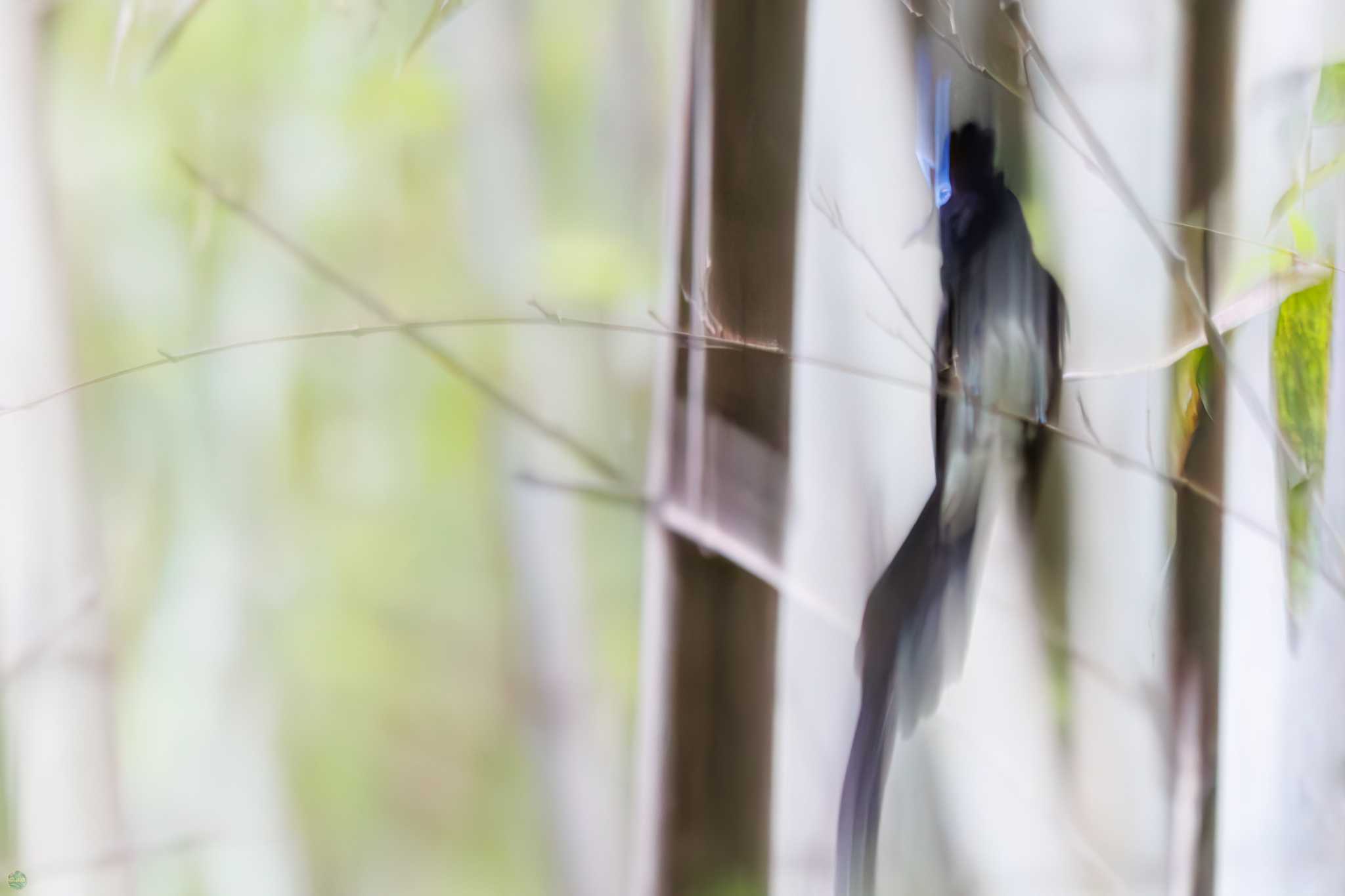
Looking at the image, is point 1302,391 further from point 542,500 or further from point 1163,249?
point 542,500

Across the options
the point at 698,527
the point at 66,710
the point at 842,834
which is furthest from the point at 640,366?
the point at 66,710

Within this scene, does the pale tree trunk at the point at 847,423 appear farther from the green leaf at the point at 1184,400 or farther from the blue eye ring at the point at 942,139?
the green leaf at the point at 1184,400

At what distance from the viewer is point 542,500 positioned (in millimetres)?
719

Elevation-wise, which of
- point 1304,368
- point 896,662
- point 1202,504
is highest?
point 1304,368

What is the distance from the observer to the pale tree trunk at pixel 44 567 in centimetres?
70

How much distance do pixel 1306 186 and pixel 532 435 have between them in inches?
27.7

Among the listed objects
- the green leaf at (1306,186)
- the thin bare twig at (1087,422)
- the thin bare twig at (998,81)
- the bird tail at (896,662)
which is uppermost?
the thin bare twig at (998,81)

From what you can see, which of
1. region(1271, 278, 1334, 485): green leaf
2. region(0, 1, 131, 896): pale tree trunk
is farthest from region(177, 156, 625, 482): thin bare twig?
region(1271, 278, 1334, 485): green leaf

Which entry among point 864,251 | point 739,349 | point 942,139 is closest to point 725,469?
point 739,349

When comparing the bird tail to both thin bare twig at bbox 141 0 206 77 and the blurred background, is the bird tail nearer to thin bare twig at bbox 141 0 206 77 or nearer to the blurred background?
the blurred background

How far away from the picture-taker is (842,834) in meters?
0.74

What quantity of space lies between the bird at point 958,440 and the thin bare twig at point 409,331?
27 cm

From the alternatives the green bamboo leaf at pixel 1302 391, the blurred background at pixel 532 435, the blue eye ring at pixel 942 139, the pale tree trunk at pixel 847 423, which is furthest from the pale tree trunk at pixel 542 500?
the green bamboo leaf at pixel 1302 391

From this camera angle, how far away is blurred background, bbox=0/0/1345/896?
2.30ft
